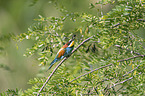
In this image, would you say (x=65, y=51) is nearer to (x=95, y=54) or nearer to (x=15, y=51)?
(x=95, y=54)

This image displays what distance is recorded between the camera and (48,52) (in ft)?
3.73

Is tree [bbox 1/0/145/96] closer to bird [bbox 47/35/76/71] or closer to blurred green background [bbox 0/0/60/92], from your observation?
bird [bbox 47/35/76/71]

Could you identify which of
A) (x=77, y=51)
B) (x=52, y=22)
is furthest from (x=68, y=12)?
(x=77, y=51)

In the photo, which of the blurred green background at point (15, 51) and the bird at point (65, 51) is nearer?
the bird at point (65, 51)

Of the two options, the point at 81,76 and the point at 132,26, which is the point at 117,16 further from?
the point at 81,76

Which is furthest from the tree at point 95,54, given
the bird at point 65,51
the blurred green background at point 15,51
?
the blurred green background at point 15,51

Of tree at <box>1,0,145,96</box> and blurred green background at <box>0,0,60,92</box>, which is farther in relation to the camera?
blurred green background at <box>0,0,60,92</box>

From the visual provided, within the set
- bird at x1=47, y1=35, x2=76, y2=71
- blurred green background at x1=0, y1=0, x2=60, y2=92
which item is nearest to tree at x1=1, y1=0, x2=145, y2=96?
bird at x1=47, y1=35, x2=76, y2=71

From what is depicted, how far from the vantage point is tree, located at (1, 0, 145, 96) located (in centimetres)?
108

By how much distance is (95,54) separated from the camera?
1213 mm

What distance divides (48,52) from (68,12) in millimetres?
261

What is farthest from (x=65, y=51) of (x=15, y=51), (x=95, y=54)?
(x=15, y=51)

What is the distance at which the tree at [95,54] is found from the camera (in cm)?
108

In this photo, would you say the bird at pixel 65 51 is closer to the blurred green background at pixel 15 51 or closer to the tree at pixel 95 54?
the tree at pixel 95 54
